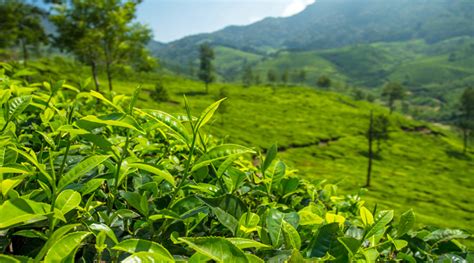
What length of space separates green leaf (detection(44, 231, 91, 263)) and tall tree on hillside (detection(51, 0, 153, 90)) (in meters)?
41.7

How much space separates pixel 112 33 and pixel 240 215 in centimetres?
4375

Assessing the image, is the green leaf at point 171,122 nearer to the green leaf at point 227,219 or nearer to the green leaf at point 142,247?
the green leaf at point 227,219

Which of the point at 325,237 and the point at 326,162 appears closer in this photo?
the point at 325,237

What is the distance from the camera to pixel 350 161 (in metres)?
67.4

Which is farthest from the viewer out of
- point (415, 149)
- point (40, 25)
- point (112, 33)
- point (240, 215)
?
point (415, 149)

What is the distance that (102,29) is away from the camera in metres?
41.4

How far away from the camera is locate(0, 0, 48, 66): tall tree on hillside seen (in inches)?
2073

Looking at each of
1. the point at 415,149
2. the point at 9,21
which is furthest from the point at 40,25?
the point at 415,149

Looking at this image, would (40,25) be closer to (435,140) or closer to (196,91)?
(196,91)

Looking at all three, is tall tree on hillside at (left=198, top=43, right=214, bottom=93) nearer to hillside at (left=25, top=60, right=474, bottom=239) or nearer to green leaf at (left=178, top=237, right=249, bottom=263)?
hillside at (left=25, top=60, right=474, bottom=239)

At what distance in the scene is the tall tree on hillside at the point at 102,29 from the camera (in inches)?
1592

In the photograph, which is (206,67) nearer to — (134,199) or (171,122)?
(171,122)

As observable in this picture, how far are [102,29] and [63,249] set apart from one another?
44.1 metres

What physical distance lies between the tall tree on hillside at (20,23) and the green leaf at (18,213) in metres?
53.8
